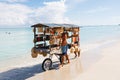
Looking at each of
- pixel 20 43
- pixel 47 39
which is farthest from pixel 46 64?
pixel 20 43

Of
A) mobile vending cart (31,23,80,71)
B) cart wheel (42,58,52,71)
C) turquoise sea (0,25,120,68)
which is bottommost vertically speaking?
turquoise sea (0,25,120,68)

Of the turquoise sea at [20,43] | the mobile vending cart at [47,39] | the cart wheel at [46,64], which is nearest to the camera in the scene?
the cart wheel at [46,64]

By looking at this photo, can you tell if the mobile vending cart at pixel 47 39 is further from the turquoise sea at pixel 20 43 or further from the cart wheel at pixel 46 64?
the turquoise sea at pixel 20 43

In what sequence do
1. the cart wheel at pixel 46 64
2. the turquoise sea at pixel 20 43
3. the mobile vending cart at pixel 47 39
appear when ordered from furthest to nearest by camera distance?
the turquoise sea at pixel 20 43 < the mobile vending cart at pixel 47 39 < the cart wheel at pixel 46 64

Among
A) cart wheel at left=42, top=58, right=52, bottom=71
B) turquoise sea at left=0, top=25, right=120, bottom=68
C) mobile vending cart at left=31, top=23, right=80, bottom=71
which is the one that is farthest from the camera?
turquoise sea at left=0, top=25, right=120, bottom=68

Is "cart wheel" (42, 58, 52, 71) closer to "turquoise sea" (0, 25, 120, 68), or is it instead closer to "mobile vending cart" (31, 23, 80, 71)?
"mobile vending cart" (31, 23, 80, 71)

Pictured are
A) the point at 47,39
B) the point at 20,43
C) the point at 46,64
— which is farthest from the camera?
the point at 20,43

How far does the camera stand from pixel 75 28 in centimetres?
1426

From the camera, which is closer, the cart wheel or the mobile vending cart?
the cart wheel

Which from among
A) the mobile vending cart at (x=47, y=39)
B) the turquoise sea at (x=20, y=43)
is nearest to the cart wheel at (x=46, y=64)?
the mobile vending cart at (x=47, y=39)

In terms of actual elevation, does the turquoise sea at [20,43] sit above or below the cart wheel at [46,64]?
below

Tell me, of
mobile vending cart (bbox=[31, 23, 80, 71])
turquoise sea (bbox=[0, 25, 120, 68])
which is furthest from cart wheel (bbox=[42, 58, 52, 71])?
turquoise sea (bbox=[0, 25, 120, 68])

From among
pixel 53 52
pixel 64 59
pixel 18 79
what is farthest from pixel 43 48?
pixel 18 79

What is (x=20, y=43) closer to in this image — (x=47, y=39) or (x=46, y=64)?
(x=47, y=39)
